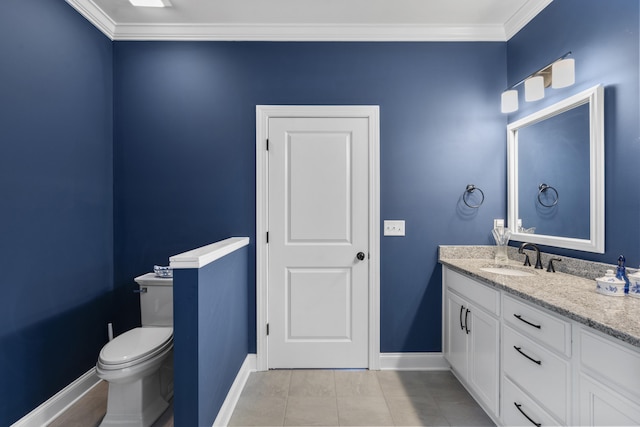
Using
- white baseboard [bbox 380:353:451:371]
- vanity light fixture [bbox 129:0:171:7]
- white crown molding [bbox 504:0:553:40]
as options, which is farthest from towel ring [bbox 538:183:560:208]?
vanity light fixture [bbox 129:0:171:7]

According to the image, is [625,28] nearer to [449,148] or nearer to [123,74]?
[449,148]

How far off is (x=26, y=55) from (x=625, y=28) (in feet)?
10.6

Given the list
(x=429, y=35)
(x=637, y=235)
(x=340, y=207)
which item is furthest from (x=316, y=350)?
(x=429, y=35)

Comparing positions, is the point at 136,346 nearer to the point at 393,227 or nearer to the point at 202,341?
the point at 202,341

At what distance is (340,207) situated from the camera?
251 cm

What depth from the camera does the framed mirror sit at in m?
1.71

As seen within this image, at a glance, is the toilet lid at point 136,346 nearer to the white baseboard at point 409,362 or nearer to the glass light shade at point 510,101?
the white baseboard at point 409,362

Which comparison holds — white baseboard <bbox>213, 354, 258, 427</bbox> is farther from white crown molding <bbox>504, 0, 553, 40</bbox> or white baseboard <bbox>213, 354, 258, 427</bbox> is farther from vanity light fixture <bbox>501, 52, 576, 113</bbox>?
white crown molding <bbox>504, 0, 553, 40</bbox>

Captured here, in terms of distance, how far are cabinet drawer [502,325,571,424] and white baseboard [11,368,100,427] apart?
8.72ft

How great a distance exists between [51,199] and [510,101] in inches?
125

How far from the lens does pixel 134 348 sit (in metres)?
1.74

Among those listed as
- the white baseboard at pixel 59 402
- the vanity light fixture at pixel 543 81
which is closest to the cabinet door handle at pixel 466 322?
the vanity light fixture at pixel 543 81

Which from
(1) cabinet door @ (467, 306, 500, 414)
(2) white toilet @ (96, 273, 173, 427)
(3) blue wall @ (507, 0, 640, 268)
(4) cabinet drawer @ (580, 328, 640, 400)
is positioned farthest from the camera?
(1) cabinet door @ (467, 306, 500, 414)

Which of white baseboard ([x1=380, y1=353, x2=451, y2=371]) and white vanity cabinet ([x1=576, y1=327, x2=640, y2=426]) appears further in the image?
white baseboard ([x1=380, y1=353, x2=451, y2=371])
